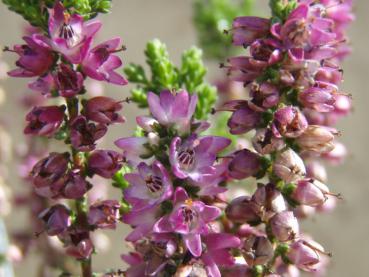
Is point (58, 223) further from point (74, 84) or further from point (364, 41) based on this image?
point (364, 41)

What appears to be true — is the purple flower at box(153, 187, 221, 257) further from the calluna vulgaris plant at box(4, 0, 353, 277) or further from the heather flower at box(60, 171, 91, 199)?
the heather flower at box(60, 171, 91, 199)

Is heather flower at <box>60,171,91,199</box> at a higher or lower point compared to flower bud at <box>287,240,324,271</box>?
higher

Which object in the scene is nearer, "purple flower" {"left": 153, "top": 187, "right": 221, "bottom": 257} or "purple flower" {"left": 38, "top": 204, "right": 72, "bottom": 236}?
"purple flower" {"left": 153, "top": 187, "right": 221, "bottom": 257}

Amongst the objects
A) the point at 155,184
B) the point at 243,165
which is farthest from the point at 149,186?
the point at 243,165

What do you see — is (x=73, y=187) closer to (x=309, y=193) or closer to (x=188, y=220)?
(x=188, y=220)

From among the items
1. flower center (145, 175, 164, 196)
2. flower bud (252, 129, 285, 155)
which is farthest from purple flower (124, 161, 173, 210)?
flower bud (252, 129, 285, 155)

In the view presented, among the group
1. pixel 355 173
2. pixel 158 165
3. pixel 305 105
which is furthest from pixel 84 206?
pixel 355 173

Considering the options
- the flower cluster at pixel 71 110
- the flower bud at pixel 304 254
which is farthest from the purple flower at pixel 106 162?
the flower bud at pixel 304 254
